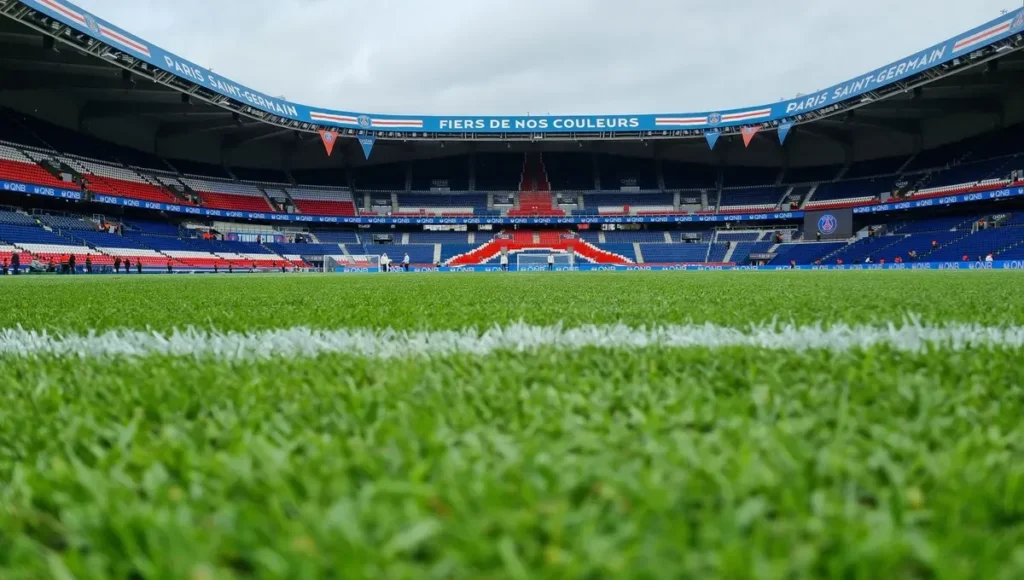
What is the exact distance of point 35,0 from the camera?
15.3 metres

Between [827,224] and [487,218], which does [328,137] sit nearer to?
[487,218]

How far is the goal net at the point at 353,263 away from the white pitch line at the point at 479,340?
28.1 meters

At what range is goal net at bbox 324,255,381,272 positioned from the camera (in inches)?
1155

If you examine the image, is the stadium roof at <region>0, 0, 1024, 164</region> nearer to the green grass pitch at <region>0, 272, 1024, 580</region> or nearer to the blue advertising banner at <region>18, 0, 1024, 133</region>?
the blue advertising banner at <region>18, 0, 1024, 133</region>

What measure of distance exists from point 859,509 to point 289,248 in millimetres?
31614

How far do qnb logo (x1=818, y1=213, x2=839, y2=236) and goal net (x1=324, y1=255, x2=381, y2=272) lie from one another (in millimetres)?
22658

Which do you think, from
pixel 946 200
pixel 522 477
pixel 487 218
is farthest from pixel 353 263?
pixel 522 477

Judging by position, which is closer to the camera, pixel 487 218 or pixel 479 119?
pixel 479 119

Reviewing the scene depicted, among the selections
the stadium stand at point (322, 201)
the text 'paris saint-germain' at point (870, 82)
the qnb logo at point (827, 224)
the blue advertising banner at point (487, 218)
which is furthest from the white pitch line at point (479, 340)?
the stadium stand at point (322, 201)

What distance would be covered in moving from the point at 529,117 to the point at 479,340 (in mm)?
30779

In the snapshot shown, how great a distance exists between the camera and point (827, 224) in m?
28.2

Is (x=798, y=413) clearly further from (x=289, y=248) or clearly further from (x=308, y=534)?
(x=289, y=248)

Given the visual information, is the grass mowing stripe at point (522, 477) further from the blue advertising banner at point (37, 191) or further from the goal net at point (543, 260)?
the goal net at point (543, 260)

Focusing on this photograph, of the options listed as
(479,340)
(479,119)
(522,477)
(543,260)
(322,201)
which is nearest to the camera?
(522,477)
